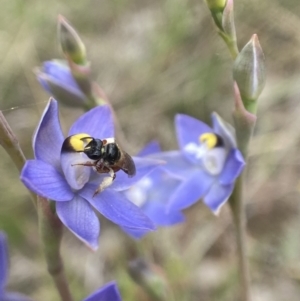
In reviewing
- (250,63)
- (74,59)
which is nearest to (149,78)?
(74,59)

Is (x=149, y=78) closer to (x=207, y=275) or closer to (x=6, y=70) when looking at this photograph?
(x=6, y=70)

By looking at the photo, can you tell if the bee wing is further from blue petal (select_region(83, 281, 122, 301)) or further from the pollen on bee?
the pollen on bee

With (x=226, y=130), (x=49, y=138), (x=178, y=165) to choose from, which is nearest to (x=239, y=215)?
(x=226, y=130)

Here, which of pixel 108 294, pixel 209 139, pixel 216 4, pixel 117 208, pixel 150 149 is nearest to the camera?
pixel 108 294

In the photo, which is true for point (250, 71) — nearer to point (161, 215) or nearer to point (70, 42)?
point (70, 42)

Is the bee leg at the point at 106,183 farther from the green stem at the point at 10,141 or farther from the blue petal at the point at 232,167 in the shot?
the blue petal at the point at 232,167

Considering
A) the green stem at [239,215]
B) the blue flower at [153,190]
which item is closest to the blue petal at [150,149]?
the blue flower at [153,190]
